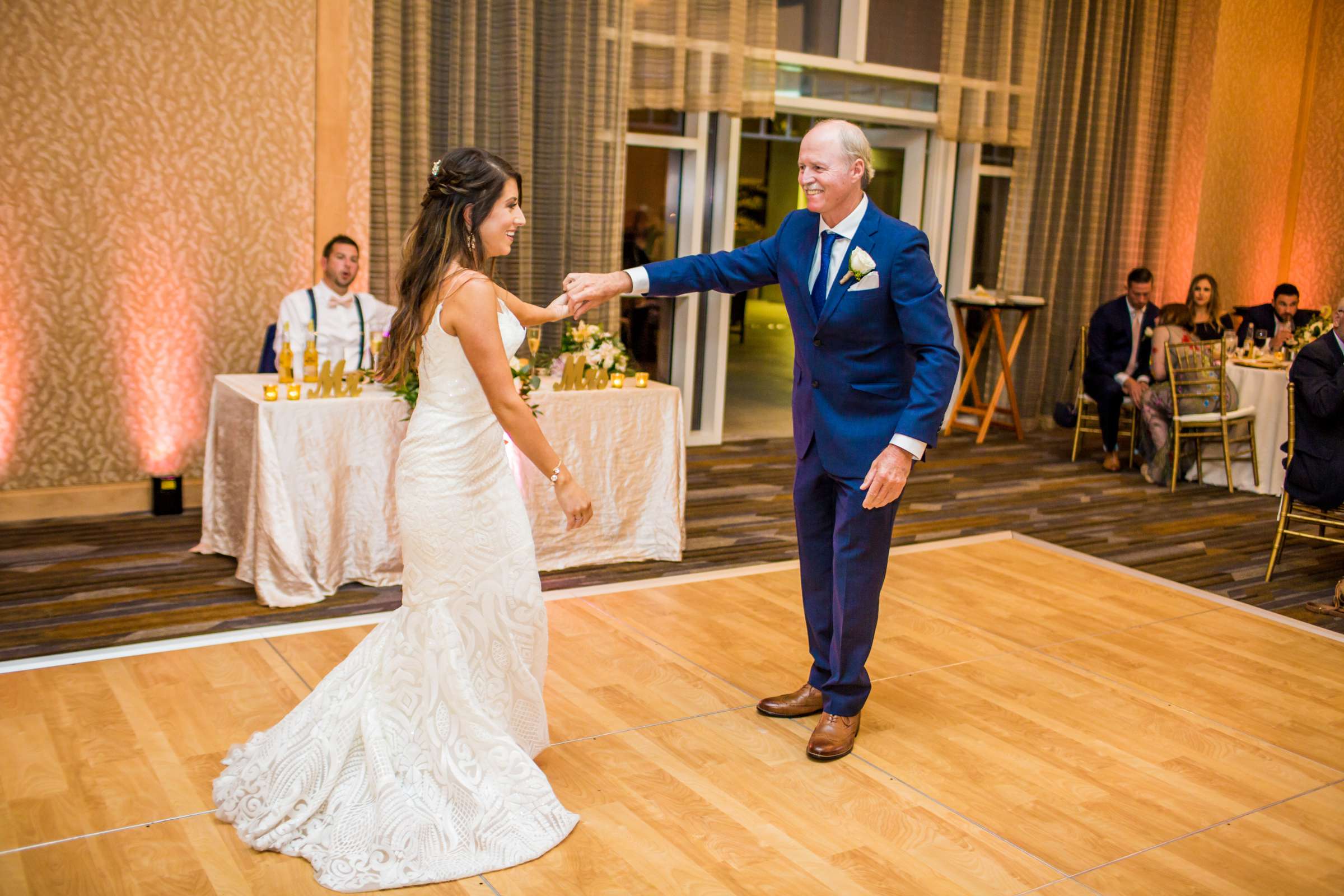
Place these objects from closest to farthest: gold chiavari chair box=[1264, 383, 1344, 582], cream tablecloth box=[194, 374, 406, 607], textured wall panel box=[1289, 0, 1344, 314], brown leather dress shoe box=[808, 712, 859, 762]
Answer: brown leather dress shoe box=[808, 712, 859, 762], cream tablecloth box=[194, 374, 406, 607], gold chiavari chair box=[1264, 383, 1344, 582], textured wall panel box=[1289, 0, 1344, 314]

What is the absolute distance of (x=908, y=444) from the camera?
3.08 meters

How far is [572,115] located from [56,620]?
4187 millimetres

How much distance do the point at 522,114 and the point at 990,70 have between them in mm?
4130

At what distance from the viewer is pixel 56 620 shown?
425 cm

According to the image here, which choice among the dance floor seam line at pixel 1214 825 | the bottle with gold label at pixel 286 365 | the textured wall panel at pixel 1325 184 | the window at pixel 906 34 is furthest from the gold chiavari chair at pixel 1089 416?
the bottle with gold label at pixel 286 365

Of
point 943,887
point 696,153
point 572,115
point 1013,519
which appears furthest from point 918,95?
point 943,887

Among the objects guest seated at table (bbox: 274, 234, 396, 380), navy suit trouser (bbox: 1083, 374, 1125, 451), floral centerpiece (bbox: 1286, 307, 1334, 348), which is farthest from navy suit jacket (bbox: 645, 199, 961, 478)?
navy suit trouser (bbox: 1083, 374, 1125, 451)

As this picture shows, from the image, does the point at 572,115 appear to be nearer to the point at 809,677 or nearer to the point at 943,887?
the point at 809,677

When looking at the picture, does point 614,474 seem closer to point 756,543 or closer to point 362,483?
point 756,543

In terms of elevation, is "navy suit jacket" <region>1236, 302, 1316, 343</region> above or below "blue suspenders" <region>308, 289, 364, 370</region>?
above

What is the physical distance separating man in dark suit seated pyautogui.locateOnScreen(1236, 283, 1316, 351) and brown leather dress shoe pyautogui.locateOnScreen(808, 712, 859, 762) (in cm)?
644

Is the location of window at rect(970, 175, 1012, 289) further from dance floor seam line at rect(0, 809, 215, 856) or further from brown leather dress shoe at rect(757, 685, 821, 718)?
dance floor seam line at rect(0, 809, 215, 856)

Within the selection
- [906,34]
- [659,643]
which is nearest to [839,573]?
[659,643]

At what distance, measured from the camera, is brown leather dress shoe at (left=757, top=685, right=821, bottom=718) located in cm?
370
